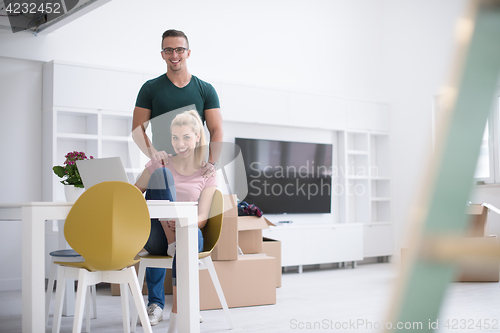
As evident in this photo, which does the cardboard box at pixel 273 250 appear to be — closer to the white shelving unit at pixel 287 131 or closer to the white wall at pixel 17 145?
the white shelving unit at pixel 287 131

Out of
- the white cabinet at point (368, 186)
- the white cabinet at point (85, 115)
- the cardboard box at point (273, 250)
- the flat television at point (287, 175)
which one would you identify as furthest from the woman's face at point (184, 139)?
the white cabinet at point (368, 186)

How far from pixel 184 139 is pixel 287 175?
321cm

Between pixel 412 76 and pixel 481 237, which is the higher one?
pixel 412 76

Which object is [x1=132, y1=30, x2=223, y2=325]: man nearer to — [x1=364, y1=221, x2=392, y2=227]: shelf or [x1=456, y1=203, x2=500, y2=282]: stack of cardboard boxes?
[x1=456, y1=203, x2=500, y2=282]: stack of cardboard boxes

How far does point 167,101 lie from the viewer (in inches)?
106

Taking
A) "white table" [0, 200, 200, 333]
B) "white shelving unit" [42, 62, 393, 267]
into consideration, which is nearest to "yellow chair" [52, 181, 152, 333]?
"white table" [0, 200, 200, 333]

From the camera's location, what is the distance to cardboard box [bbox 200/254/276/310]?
9.93ft

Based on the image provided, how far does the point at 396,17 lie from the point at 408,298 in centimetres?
695

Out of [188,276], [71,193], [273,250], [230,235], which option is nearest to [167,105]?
[71,193]

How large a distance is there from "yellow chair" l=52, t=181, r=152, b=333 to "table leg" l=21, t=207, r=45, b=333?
0.35ft

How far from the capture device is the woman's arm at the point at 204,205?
240 centimetres

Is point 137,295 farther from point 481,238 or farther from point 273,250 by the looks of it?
point 481,238

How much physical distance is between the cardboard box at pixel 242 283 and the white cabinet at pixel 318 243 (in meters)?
1.80

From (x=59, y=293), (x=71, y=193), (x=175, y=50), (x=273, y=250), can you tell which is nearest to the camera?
(x=59, y=293)
